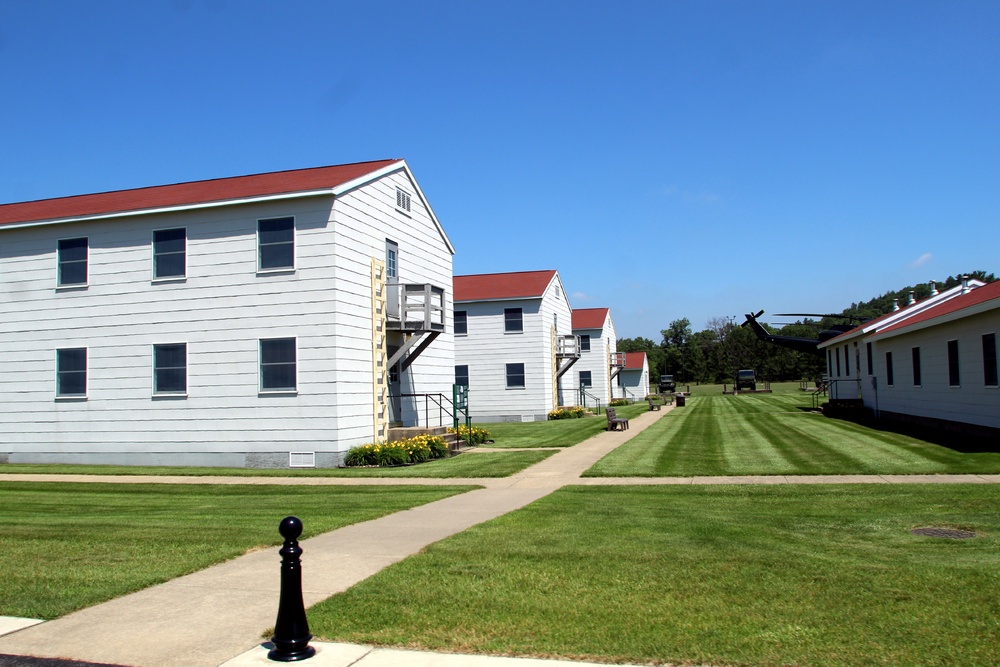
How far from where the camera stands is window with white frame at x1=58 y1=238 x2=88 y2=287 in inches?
846

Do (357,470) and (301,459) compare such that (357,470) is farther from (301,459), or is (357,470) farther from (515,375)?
(515,375)

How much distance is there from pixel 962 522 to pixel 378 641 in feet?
25.9

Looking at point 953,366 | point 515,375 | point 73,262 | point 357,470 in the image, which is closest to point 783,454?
point 953,366

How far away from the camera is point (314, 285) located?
1936cm

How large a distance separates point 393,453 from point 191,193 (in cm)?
908

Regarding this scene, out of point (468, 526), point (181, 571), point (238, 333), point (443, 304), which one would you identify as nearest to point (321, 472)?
point (238, 333)

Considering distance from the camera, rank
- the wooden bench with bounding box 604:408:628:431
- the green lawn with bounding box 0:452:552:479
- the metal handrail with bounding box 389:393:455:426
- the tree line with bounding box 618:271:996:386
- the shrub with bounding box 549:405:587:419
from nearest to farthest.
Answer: the green lawn with bounding box 0:452:552:479, the metal handrail with bounding box 389:393:455:426, the wooden bench with bounding box 604:408:628:431, the shrub with bounding box 549:405:587:419, the tree line with bounding box 618:271:996:386

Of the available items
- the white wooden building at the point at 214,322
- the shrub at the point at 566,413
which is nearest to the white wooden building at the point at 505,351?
the shrub at the point at 566,413

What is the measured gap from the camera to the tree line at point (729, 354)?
11562 centimetres

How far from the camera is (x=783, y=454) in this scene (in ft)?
63.5

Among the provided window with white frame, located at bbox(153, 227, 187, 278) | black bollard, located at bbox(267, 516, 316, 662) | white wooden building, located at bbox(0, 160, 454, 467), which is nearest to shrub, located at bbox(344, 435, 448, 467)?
white wooden building, located at bbox(0, 160, 454, 467)

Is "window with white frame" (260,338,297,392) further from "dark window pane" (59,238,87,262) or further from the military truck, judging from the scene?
the military truck

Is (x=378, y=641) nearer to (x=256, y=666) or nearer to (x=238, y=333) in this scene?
(x=256, y=666)

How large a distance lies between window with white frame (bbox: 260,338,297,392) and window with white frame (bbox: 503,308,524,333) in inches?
802
